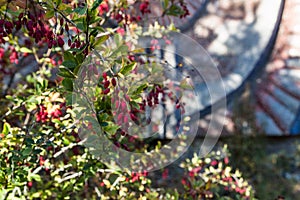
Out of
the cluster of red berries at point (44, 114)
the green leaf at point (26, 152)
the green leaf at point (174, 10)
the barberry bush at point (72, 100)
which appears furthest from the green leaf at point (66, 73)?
A: the green leaf at point (174, 10)

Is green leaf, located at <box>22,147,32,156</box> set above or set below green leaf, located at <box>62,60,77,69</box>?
below

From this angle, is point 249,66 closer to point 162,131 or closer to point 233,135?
point 233,135

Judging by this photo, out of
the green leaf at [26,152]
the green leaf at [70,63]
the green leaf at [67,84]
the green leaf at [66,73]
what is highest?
the green leaf at [70,63]

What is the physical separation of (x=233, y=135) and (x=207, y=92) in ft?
1.23

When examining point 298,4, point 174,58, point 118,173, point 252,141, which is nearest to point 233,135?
point 252,141

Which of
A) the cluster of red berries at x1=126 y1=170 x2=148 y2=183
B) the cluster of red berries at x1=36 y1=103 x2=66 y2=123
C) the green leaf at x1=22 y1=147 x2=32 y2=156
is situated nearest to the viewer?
the green leaf at x1=22 y1=147 x2=32 y2=156

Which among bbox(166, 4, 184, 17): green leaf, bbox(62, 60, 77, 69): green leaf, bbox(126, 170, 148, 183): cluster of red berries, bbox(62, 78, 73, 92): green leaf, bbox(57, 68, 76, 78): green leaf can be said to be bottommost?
bbox(126, 170, 148, 183): cluster of red berries

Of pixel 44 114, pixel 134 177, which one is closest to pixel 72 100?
pixel 44 114

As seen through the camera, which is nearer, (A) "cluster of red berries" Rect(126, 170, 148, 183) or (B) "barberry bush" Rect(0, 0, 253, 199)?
(B) "barberry bush" Rect(0, 0, 253, 199)

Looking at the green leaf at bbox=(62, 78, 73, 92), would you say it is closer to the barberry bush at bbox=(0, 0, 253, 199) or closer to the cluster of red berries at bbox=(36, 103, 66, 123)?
the barberry bush at bbox=(0, 0, 253, 199)

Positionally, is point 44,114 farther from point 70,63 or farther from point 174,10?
point 174,10

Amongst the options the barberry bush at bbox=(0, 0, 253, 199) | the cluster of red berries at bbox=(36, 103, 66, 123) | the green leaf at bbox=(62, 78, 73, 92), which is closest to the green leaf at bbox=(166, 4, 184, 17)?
the barberry bush at bbox=(0, 0, 253, 199)

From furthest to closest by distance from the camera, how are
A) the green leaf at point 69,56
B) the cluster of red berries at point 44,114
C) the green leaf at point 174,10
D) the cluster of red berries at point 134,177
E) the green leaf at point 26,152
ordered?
the green leaf at point 174,10 → the cluster of red berries at point 134,177 → the cluster of red berries at point 44,114 → the green leaf at point 26,152 → the green leaf at point 69,56

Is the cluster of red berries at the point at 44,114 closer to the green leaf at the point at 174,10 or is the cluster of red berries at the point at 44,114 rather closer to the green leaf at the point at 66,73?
the green leaf at the point at 66,73
